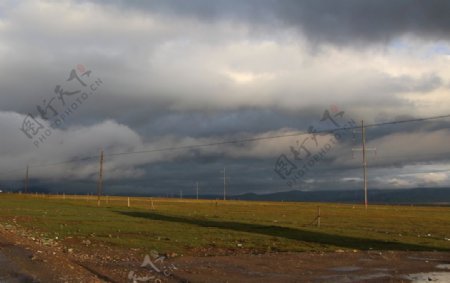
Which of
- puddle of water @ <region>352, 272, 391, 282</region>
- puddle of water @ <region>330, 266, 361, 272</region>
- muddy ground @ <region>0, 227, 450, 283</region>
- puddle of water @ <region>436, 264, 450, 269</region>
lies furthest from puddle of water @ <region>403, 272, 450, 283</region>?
puddle of water @ <region>330, 266, 361, 272</region>

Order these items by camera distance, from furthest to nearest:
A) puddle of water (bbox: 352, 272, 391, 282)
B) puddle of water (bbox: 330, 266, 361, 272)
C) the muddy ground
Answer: puddle of water (bbox: 330, 266, 361, 272), puddle of water (bbox: 352, 272, 391, 282), the muddy ground

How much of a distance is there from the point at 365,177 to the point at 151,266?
7205 centimetres

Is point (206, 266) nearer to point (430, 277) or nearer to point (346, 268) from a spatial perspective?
point (346, 268)

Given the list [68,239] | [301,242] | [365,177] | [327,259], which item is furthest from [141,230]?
[365,177]

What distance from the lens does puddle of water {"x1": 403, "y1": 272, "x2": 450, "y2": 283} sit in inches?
739

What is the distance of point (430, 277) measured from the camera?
19.6 metres

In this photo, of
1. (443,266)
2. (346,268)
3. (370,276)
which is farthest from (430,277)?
(443,266)

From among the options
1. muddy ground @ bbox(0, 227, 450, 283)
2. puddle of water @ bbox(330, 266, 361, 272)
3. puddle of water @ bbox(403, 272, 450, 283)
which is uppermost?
muddy ground @ bbox(0, 227, 450, 283)

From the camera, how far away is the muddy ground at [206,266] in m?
17.2

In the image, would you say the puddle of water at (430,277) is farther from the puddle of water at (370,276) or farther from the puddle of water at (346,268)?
the puddle of water at (346,268)

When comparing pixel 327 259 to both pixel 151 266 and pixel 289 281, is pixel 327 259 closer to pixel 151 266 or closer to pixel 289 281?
pixel 289 281

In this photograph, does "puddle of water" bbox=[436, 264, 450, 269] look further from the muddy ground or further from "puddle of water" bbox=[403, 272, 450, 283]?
"puddle of water" bbox=[403, 272, 450, 283]

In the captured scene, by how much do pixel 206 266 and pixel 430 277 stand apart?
25.3 feet

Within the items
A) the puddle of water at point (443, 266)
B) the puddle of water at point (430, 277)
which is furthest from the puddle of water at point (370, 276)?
→ the puddle of water at point (443, 266)
